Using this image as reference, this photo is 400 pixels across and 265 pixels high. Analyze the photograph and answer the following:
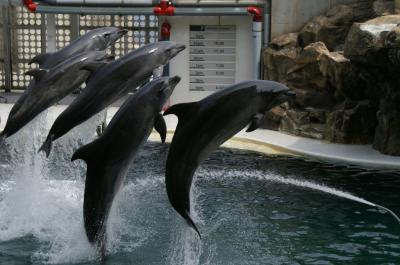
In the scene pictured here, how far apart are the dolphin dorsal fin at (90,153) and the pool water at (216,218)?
1.22 m

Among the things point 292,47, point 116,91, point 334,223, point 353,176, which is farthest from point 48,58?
point 292,47

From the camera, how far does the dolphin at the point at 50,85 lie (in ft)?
25.8

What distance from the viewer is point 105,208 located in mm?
7328

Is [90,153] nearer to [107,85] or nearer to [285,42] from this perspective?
[107,85]

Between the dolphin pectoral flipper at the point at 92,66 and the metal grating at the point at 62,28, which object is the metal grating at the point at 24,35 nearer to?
the metal grating at the point at 62,28

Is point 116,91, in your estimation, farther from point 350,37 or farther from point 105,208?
point 350,37

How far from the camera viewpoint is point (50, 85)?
7.96m

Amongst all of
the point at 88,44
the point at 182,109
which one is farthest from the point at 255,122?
the point at 88,44

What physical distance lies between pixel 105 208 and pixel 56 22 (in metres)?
14.6

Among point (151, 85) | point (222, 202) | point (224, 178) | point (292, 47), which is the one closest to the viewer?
point (151, 85)

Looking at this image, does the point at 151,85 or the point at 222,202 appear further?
the point at 222,202

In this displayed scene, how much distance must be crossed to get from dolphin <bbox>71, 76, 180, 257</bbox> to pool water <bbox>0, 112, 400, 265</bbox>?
0.91 m

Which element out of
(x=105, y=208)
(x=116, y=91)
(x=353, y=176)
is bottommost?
(x=353, y=176)

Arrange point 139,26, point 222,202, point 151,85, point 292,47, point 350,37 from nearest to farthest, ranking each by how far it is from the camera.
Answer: point 151,85 < point 222,202 < point 350,37 < point 292,47 < point 139,26
